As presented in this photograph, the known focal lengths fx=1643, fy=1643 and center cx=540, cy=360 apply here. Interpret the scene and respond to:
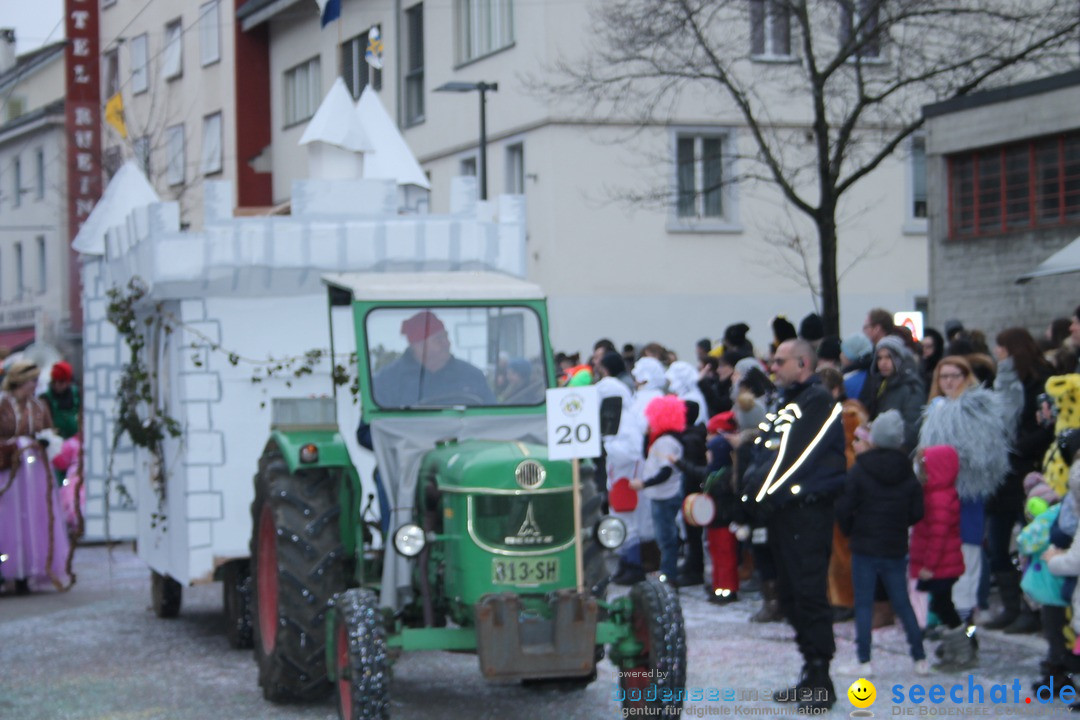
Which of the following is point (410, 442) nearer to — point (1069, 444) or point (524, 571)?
point (524, 571)

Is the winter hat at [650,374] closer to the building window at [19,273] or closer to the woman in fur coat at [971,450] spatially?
the woman in fur coat at [971,450]

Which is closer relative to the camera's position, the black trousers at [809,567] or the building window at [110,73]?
the black trousers at [809,567]

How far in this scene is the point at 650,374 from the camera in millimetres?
14156

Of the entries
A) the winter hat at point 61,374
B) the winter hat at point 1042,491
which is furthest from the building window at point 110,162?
the winter hat at point 1042,491

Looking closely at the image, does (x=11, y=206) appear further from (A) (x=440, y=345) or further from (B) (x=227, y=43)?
(A) (x=440, y=345)

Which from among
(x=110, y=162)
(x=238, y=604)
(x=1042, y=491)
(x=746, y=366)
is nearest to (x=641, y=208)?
(x=746, y=366)

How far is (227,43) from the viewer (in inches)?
1526

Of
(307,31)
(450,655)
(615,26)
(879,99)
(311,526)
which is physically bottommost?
(450,655)

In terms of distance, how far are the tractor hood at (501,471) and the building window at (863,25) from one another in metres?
11.1

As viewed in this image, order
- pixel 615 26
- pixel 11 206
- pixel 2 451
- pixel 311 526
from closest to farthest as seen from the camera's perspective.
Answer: pixel 311 526, pixel 2 451, pixel 615 26, pixel 11 206

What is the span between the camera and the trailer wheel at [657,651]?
24.7 ft

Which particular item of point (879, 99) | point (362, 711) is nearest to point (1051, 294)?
point (879, 99)

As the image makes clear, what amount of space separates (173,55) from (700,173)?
60.5 ft

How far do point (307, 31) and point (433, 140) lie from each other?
706 centimetres
